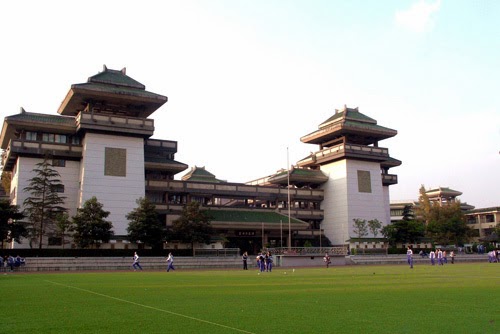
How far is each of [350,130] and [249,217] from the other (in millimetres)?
19784

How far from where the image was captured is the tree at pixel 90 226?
47219 mm

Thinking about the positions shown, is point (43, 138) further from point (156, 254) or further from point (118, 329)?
point (118, 329)

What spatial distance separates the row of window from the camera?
181ft

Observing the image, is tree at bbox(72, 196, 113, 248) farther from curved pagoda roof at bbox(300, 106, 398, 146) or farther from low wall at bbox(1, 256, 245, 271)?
curved pagoda roof at bbox(300, 106, 398, 146)

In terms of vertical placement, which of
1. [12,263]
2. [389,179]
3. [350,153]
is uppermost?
[350,153]

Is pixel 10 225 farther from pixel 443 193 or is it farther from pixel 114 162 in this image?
pixel 443 193

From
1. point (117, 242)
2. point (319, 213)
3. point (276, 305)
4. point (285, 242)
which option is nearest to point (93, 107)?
point (117, 242)

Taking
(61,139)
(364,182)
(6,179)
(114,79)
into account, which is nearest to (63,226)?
(61,139)

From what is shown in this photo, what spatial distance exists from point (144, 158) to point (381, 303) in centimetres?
4956

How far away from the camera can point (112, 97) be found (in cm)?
5488

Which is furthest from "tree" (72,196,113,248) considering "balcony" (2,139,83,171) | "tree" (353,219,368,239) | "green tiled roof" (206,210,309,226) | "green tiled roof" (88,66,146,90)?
"tree" (353,219,368,239)

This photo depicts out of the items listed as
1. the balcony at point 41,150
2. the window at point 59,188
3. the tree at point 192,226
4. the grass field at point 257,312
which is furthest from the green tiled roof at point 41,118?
the grass field at point 257,312

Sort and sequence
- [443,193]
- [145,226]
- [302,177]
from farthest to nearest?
[443,193] → [302,177] → [145,226]

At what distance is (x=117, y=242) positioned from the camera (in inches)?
2061
